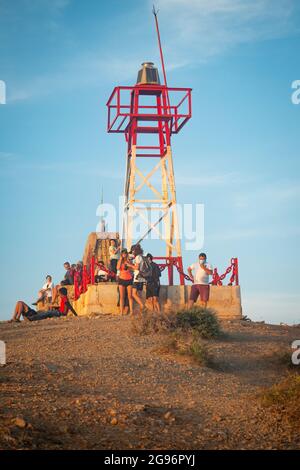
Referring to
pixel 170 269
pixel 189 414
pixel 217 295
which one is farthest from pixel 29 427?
pixel 170 269

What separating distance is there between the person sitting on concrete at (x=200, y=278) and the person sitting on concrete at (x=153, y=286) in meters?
1.03

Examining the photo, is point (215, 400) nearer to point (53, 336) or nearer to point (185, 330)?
point (185, 330)

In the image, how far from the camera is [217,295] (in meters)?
23.2

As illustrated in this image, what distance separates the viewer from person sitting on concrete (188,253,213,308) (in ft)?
66.4

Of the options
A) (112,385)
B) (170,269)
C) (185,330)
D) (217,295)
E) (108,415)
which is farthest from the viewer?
(170,269)

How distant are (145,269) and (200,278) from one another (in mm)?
1414

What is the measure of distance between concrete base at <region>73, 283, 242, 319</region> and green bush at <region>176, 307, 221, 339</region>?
3.93 m

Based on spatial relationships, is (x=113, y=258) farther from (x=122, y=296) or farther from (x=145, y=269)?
(x=145, y=269)

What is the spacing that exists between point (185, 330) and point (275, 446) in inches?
328

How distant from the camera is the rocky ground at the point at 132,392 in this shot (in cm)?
887

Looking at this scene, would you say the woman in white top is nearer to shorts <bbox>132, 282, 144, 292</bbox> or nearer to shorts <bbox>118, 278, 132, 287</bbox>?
shorts <bbox>132, 282, 144, 292</bbox>

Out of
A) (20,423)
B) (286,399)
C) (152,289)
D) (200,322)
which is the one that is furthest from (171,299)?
(20,423)

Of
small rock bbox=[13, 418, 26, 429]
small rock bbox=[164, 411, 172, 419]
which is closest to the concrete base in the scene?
small rock bbox=[164, 411, 172, 419]

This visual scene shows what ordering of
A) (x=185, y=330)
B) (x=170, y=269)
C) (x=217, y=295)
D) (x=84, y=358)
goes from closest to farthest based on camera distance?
(x=84, y=358), (x=185, y=330), (x=217, y=295), (x=170, y=269)
